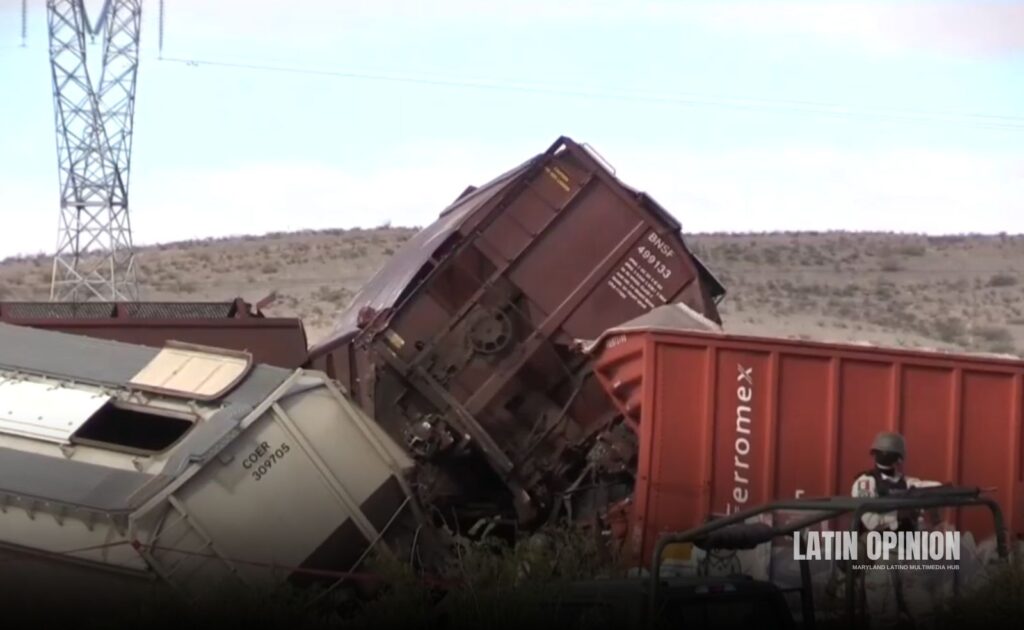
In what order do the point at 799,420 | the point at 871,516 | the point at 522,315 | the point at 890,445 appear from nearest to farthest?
the point at 871,516
the point at 890,445
the point at 799,420
the point at 522,315

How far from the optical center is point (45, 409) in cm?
1064

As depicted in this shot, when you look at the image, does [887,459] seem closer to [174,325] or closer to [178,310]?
[174,325]

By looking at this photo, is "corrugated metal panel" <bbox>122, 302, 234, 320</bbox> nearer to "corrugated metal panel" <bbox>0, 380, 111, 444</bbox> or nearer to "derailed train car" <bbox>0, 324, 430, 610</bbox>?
"derailed train car" <bbox>0, 324, 430, 610</bbox>

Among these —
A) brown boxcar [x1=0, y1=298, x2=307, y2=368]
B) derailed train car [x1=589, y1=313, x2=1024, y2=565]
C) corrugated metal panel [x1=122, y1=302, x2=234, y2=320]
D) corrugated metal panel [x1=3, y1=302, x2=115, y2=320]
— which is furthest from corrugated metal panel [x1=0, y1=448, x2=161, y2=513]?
corrugated metal panel [x1=122, y1=302, x2=234, y2=320]

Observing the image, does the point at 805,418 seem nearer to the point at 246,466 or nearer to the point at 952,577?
the point at 952,577

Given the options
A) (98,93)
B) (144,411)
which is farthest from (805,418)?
(98,93)

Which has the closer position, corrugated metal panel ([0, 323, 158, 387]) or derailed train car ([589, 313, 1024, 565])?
corrugated metal panel ([0, 323, 158, 387])

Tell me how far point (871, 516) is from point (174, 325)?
372 inches

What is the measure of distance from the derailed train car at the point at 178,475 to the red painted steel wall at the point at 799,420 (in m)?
1.93

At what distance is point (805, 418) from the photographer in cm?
1132

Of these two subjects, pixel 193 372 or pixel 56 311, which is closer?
pixel 193 372

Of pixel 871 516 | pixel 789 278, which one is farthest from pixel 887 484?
pixel 789 278

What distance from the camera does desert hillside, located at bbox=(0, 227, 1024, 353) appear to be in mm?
48438

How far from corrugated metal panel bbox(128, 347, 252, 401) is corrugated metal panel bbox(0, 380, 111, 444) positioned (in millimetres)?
373
